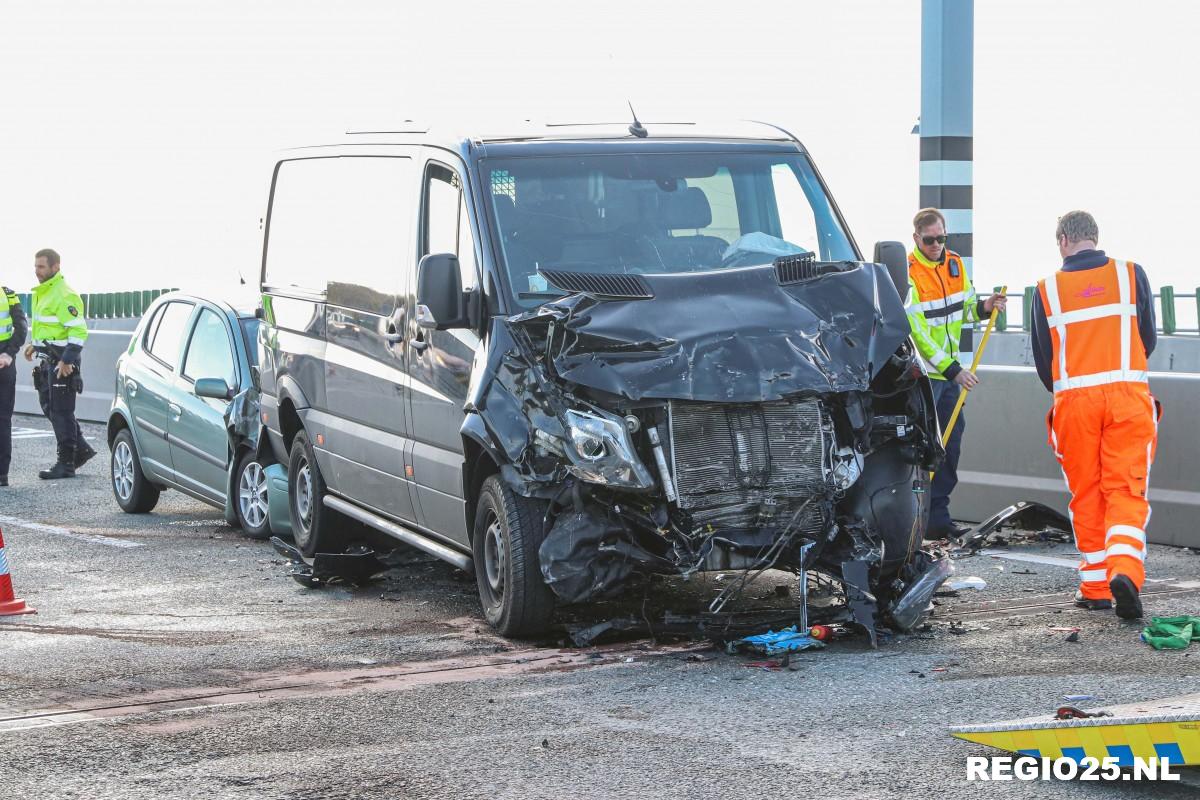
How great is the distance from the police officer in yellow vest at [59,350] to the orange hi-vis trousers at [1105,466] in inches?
403

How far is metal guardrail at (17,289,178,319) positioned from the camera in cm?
5360

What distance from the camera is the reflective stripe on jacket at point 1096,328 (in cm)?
841

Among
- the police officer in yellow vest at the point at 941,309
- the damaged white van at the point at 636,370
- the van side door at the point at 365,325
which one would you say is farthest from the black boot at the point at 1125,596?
the van side door at the point at 365,325

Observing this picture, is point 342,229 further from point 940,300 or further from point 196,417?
point 940,300

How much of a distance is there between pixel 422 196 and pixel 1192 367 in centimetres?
2103

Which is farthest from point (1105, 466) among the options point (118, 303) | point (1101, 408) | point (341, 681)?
point (118, 303)

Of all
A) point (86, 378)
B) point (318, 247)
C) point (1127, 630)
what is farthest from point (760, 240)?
point (86, 378)

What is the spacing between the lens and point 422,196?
28.5ft

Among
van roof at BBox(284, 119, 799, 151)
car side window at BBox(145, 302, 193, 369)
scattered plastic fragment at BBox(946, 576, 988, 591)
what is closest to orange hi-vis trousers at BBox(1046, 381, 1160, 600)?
scattered plastic fragment at BBox(946, 576, 988, 591)

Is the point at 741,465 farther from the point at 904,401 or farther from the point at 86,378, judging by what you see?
the point at 86,378

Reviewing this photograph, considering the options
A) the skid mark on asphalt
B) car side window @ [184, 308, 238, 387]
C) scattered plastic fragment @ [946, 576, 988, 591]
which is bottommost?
scattered plastic fragment @ [946, 576, 988, 591]

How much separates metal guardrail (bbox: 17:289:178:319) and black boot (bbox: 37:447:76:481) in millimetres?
38329

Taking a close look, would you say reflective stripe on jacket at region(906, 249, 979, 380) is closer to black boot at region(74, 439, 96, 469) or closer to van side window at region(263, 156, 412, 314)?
van side window at region(263, 156, 412, 314)

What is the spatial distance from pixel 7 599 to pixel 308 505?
2.08 meters
